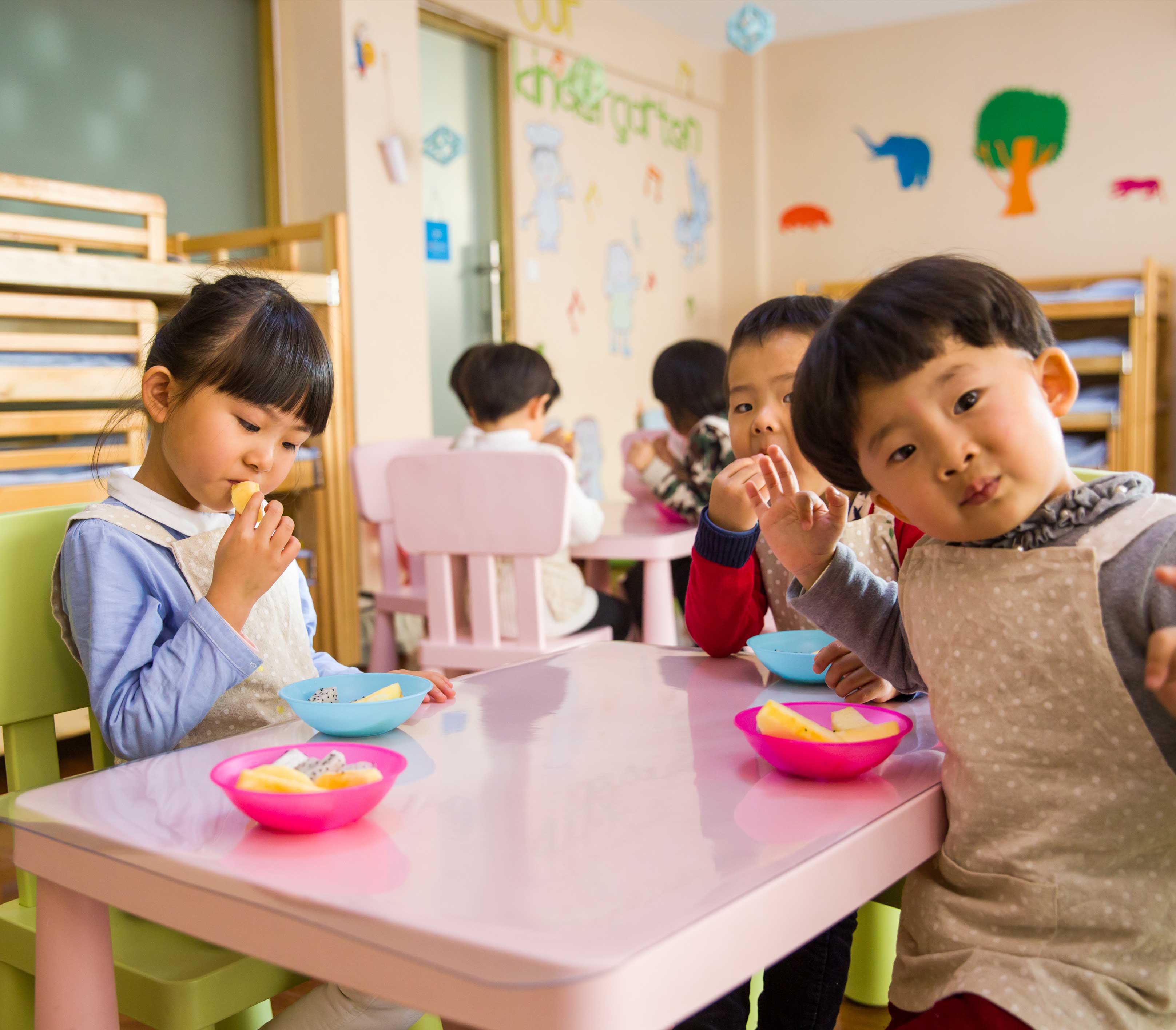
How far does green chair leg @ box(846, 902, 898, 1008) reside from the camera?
1427 mm

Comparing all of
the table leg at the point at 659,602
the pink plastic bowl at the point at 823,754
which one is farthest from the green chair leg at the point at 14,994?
the table leg at the point at 659,602

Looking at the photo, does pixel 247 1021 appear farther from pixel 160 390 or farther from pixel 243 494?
pixel 160 390

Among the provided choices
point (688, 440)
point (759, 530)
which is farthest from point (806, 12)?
point (759, 530)

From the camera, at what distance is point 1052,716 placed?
2.44 ft

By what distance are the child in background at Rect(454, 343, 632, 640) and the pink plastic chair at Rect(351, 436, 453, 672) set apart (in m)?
0.25

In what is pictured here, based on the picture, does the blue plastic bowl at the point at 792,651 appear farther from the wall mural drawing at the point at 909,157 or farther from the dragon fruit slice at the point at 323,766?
the wall mural drawing at the point at 909,157

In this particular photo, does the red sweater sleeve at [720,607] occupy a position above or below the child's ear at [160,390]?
below

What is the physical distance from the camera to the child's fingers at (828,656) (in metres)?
1.00

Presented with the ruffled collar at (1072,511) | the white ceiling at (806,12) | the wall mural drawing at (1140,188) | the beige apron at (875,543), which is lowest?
the beige apron at (875,543)

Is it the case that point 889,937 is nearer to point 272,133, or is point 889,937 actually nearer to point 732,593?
point 732,593

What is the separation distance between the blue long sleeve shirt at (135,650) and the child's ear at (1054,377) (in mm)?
630

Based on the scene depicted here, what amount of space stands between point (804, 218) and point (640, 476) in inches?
148

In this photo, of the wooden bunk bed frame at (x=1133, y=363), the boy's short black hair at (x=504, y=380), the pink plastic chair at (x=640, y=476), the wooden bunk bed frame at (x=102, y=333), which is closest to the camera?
the wooden bunk bed frame at (x=102, y=333)

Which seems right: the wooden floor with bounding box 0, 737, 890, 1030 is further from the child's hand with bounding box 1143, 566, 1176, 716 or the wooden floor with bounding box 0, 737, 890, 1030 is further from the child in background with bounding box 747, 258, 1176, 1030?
the child's hand with bounding box 1143, 566, 1176, 716
